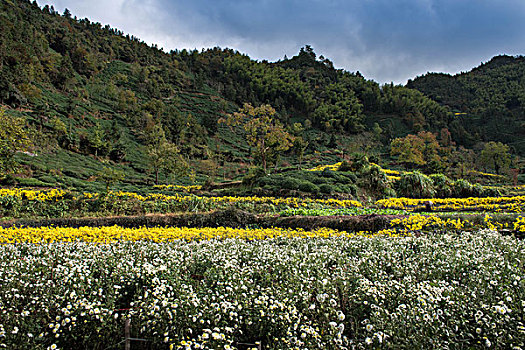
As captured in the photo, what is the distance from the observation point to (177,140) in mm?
52844

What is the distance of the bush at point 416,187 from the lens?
1831 centimetres

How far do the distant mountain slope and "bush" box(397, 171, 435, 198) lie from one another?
58.9 meters

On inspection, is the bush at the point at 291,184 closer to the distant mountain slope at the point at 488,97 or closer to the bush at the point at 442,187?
the bush at the point at 442,187

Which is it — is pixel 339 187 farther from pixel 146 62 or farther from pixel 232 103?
pixel 146 62

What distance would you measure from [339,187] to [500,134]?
252 ft

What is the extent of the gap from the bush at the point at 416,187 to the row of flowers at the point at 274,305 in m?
14.8

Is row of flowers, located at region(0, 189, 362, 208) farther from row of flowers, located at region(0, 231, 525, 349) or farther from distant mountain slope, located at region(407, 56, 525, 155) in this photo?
distant mountain slope, located at region(407, 56, 525, 155)

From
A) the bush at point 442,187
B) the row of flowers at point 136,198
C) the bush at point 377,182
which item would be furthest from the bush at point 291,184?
the bush at point 442,187

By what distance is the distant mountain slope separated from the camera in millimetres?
70756

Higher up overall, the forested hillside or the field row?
the forested hillside

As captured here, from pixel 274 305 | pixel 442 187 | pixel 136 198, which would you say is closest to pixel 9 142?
pixel 136 198

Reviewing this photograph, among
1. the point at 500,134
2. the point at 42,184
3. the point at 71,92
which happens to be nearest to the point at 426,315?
the point at 42,184

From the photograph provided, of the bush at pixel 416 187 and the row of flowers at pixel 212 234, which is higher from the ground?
the bush at pixel 416 187

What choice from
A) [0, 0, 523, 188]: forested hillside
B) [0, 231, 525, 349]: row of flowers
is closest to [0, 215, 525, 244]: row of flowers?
[0, 231, 525, 349]: row of flowers
